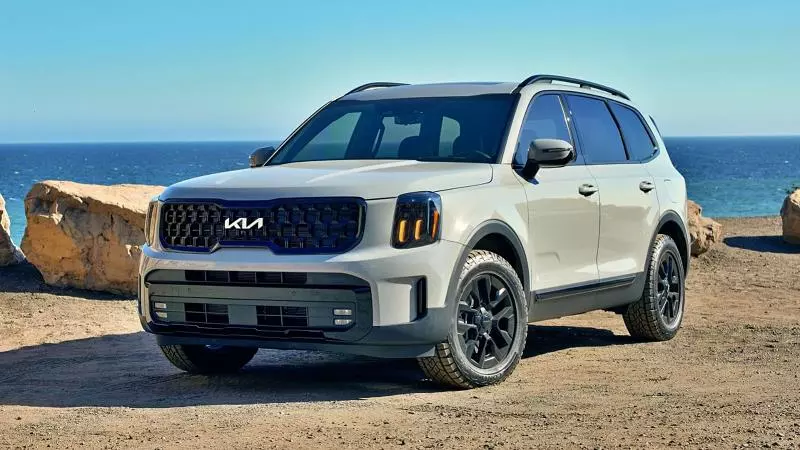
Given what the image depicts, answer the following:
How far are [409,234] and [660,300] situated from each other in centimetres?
358

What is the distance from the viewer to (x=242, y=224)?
22.2 ft

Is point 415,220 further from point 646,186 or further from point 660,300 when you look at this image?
point 660,300

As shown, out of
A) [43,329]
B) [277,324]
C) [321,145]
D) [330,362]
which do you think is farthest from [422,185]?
[43,329]

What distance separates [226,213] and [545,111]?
2505 mm

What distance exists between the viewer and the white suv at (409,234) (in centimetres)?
659

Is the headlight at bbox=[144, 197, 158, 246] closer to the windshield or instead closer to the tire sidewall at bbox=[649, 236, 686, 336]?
the windshield

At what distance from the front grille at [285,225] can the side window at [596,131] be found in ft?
8.40

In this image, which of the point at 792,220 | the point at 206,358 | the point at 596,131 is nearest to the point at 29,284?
the point at 206,358

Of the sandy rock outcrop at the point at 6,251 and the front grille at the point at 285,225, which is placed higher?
the front grille at the point at 285,225

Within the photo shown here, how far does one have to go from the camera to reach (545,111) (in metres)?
8.21

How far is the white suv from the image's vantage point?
6.59 meters

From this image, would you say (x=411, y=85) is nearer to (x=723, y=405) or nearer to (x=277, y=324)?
(x=277, y=324)

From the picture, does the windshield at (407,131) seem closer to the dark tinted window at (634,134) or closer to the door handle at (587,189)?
the door handle at (587,189)

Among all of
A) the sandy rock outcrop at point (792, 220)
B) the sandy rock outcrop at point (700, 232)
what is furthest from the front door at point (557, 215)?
the sandy rock outcrop at point (792, 220)
